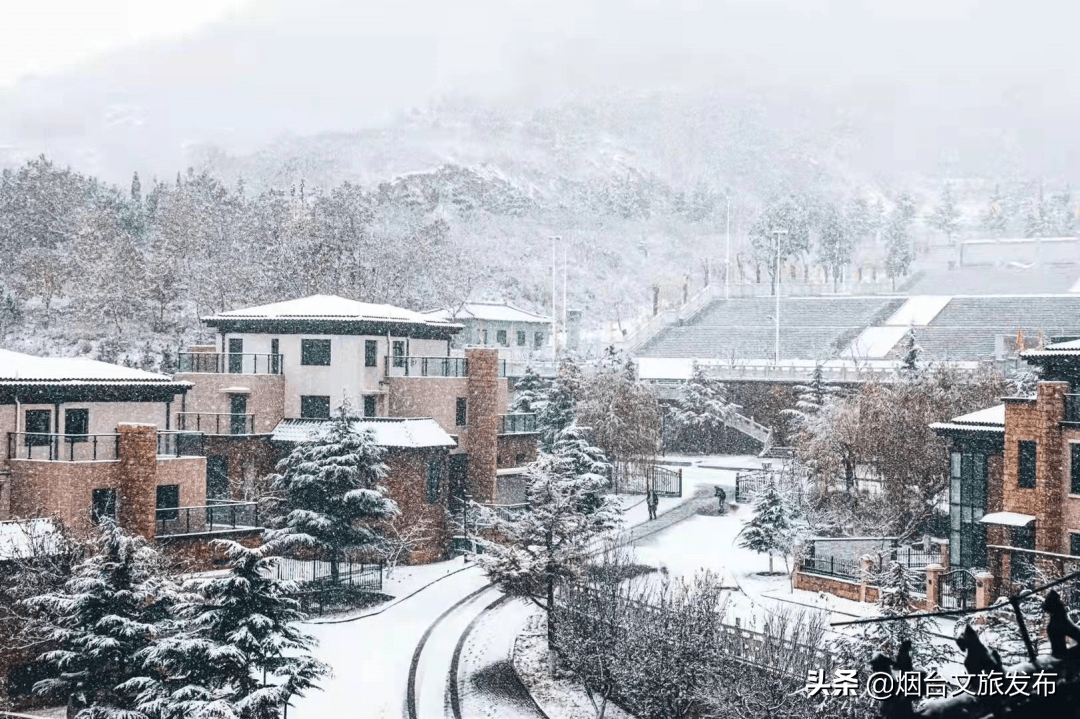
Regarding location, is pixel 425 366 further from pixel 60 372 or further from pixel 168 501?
pixel 60 372

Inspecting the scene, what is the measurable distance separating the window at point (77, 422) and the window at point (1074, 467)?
28.0 metres

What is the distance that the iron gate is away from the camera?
97.4 feet

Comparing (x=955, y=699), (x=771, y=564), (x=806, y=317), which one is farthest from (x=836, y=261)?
(x=955, y=699)

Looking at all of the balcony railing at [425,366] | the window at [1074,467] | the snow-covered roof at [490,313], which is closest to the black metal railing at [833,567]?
the window at [1074,467]

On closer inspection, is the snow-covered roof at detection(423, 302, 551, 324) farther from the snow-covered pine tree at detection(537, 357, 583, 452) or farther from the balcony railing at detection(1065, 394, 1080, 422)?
the balcony railing at detection(1065, 394, 1080, 422)

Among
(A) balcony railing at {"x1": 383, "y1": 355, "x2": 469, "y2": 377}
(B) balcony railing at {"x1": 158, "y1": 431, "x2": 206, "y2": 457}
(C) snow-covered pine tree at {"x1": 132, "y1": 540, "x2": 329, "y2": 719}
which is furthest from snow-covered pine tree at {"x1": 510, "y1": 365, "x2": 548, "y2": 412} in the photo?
(C) snow-covered pine tree at {"x1": 132, "y1": 540, "x2": 329, "y2": 719}

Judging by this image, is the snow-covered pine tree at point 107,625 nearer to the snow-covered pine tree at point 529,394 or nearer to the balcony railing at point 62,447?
the balcony railing at point 62,447

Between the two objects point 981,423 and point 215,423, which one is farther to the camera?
point 215,423

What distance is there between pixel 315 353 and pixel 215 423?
451 centimetres

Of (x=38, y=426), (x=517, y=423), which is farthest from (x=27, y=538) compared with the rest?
(x=517, y=423)

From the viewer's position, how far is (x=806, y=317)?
84375mm

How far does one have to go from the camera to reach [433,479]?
39344 millimetres

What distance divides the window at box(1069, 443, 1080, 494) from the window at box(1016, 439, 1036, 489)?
0.93 meters

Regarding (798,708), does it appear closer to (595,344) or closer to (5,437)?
(5,437)
